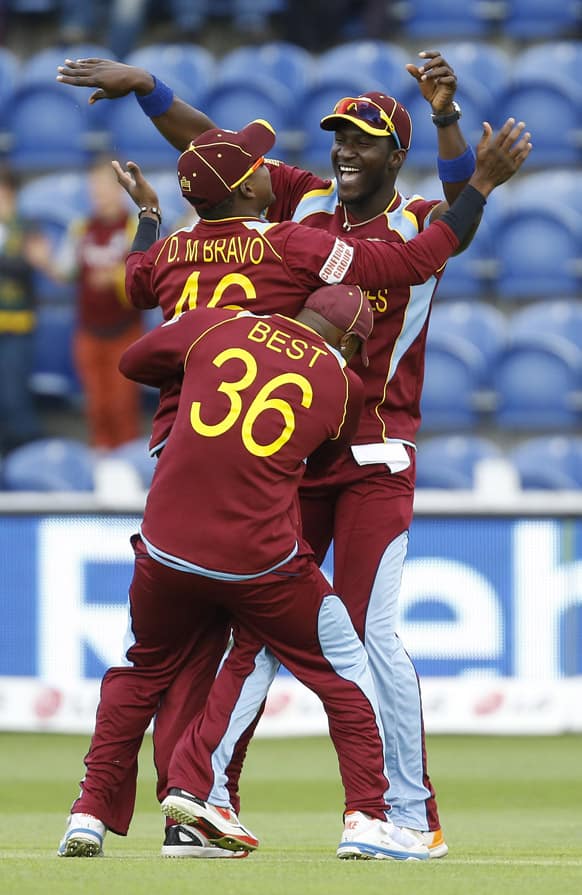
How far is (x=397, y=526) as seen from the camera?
16.5ft

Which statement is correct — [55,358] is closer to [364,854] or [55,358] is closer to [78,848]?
[78,848]

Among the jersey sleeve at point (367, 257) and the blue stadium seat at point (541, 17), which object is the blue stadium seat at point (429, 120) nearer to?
the blue stadium seat at point (541, 17)

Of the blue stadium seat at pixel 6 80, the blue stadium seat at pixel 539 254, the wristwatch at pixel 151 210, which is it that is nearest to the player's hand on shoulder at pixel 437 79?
the wristwatch at pixel 151 210

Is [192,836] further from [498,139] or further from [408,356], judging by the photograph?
[498,139]

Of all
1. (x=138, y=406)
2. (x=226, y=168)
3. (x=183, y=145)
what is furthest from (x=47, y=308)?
(x=226, y=168)

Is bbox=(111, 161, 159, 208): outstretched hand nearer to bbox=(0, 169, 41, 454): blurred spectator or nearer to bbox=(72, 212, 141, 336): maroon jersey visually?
bbox=(72, 212, 141, 336): maroon jersey

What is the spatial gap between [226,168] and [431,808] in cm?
197

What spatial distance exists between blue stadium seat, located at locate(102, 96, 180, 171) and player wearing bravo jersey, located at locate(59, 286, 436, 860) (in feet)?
27.5

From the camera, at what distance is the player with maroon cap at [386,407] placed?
16.3 ft

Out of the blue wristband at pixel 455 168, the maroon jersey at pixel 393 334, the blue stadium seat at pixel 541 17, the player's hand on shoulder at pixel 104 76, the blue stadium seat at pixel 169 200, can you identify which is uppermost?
the blue stadium seat at pixel 541 17

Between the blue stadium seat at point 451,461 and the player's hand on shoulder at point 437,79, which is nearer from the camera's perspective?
the player's hand on shoulder at point 437,79

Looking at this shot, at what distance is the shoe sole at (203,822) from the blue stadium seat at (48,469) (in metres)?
6.17

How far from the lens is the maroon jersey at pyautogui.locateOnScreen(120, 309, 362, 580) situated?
4383 mm

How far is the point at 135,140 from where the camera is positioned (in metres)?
13.0
